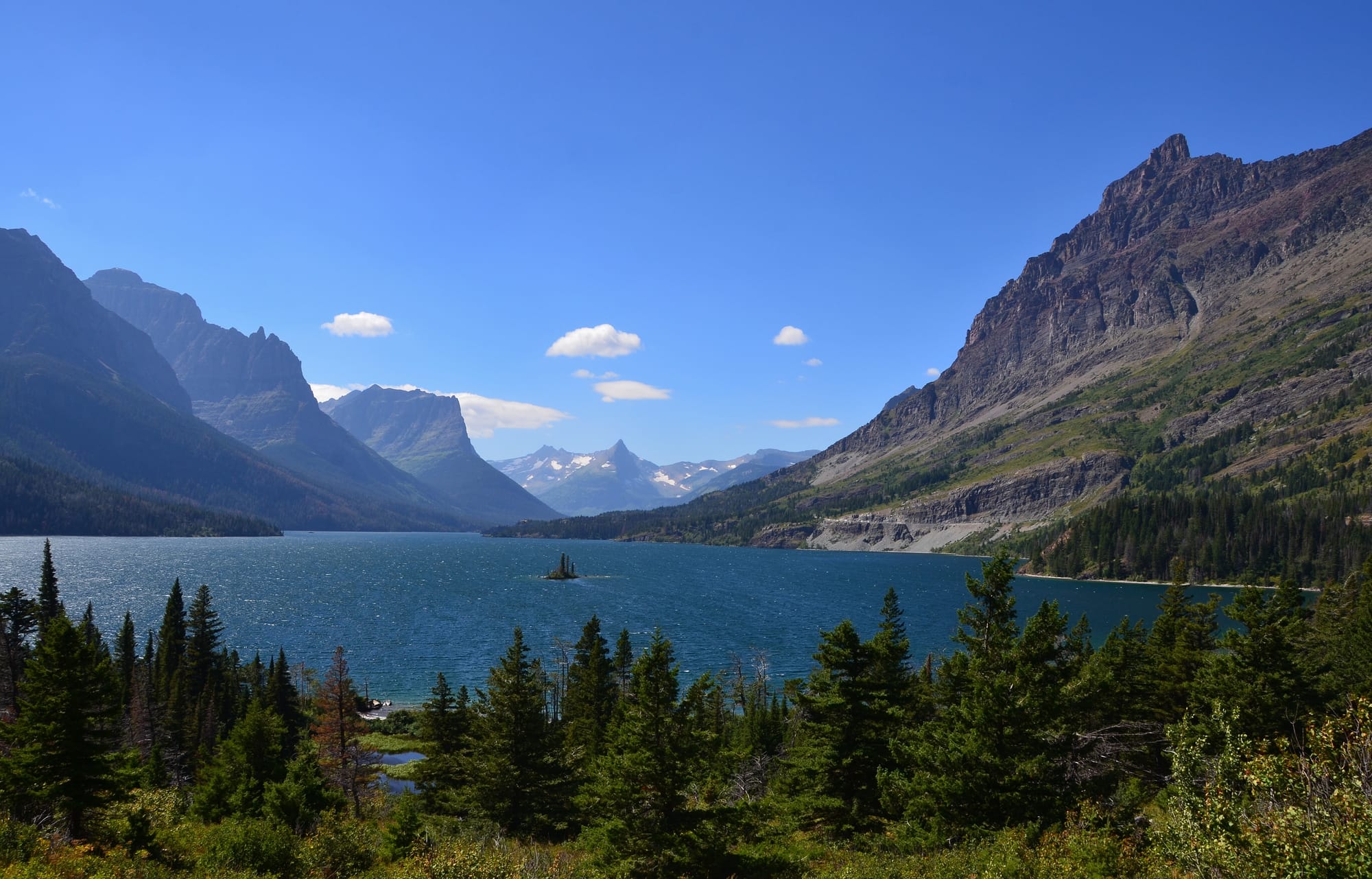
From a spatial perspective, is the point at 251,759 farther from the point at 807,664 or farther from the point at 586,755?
the point at 807,664

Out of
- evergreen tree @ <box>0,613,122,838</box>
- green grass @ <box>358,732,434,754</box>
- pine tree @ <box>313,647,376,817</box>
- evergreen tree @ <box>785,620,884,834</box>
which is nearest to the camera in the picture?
evergreen tree @ <box>0,613,122,838</box>

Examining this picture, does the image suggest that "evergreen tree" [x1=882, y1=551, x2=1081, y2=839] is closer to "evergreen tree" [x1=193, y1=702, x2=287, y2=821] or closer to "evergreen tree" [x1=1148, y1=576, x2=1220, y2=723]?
"evergreen tree" [x1=1148, y1=576, x2=1220, y2=723]

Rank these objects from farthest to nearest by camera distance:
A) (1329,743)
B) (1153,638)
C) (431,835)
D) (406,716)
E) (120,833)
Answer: (406,716) → (1153,638) → (431,835) → (120,833) → (1329,743)

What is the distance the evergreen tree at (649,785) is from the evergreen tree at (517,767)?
Result: 462 inches

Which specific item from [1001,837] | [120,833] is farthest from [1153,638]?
[120,833]

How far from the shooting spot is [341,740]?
2217 inches

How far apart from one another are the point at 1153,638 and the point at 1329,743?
3933 cm

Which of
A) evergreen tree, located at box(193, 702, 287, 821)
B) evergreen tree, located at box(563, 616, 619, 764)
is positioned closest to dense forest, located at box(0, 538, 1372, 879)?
evergreen tree, located at box(193, 702, 287, 821)

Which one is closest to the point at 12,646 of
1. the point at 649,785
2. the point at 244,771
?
the point at 244,771

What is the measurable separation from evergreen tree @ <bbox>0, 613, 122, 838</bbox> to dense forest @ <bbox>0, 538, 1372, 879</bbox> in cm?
10

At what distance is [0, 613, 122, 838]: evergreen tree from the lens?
30.1 m

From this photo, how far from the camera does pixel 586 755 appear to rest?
2000 inches

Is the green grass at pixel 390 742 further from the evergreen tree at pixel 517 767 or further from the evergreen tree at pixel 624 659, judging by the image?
the evergreen tree at pixel 517 767

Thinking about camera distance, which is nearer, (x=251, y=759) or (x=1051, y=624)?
(x=1051, y=624)
